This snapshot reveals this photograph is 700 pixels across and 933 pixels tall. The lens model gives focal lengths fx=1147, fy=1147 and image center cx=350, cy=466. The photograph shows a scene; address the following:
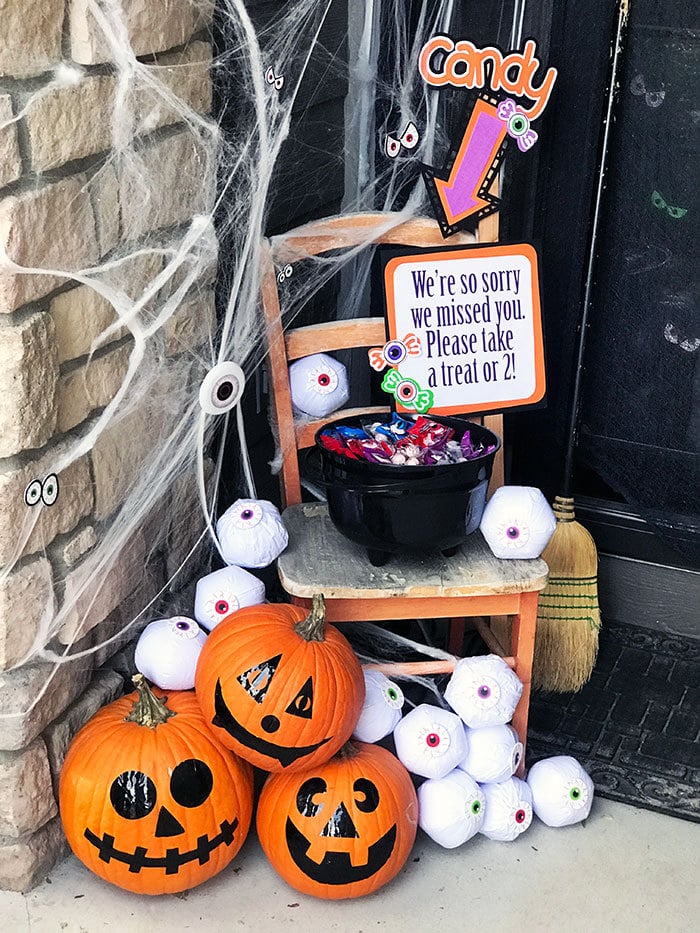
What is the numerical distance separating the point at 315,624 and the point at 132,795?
15.4 inches

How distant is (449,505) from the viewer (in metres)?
1.91

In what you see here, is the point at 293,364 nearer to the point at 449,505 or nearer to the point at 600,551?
the point at 449,505

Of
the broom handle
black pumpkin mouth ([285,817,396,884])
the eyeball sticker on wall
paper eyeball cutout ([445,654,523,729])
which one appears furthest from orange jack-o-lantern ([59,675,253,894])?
the broom handle

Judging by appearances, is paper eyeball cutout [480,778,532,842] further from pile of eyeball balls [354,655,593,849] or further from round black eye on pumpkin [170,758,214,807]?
round black eye on pumpkin [170,758,214,807]

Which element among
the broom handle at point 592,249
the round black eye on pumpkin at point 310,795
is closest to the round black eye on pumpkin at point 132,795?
the round black eye on pumpkin at point 310,795

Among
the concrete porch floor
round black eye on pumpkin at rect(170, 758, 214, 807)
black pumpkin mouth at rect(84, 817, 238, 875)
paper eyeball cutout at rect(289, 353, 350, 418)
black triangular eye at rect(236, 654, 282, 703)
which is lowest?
the concrete porch floor

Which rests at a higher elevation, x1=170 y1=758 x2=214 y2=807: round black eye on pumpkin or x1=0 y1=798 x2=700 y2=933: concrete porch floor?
x1=170 y1=758 x2=214 y2=807: round black eye on pumpkin

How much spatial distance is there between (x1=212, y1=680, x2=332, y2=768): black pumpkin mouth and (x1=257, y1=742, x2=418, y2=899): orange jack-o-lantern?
0.23 feet

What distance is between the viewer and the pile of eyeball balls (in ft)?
6.41

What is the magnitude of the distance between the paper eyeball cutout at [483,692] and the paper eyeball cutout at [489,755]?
0.02 m

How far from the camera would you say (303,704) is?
5.88ft

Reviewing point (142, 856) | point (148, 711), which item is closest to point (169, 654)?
point (148, 711)

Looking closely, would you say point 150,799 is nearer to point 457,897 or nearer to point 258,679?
point 258,679

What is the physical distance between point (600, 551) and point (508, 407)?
623 mm
